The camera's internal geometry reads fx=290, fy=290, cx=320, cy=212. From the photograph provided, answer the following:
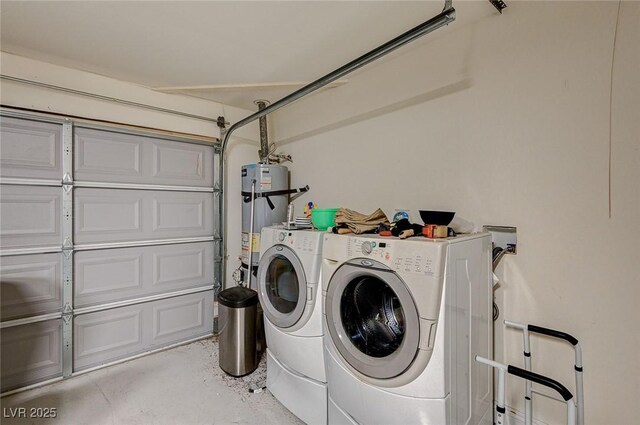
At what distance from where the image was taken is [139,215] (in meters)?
2.83

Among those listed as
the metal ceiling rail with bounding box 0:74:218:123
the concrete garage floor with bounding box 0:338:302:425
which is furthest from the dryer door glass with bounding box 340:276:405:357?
the metal ceiling rail with bounding box 0:74:218:123

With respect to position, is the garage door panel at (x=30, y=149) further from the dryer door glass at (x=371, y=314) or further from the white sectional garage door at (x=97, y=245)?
the dryer door glass at (x=371, y=314)

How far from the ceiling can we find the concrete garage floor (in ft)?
8.66

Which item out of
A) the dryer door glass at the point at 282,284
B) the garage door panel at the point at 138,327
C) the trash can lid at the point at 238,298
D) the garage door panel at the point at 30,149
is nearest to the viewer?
the dryer door glass at the point at 282,284

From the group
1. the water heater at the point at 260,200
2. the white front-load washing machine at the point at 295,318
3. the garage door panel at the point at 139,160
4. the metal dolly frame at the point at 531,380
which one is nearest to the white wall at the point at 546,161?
the metal dolly frame at the point at 531,380

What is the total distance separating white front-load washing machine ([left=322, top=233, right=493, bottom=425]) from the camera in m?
1.30

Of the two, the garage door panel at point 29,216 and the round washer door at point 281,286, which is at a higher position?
the garage door panel at point 29,216

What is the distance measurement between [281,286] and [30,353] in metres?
2.12

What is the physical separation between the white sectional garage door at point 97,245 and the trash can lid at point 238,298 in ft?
2.58

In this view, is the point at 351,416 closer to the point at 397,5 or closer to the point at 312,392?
the point at 312,392

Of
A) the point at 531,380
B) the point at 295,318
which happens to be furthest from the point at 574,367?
the point at 295,318

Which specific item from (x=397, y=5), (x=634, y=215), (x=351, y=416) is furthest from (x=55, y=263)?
(x=634, y=215)

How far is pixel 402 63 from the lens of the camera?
2340 mm

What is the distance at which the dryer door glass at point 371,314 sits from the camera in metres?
1.59
